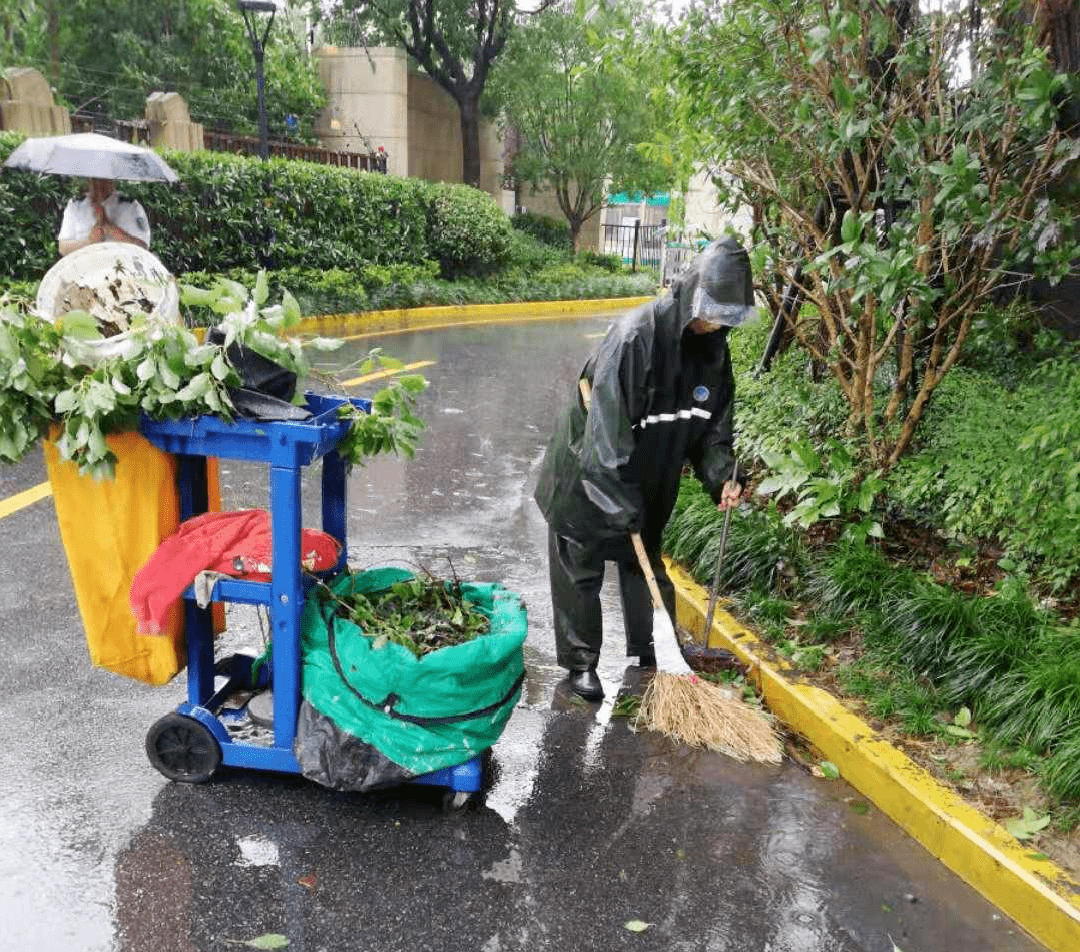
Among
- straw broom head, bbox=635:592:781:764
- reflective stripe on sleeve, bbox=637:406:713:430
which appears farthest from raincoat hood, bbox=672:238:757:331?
straw broom head, bbox=635:592:781:764

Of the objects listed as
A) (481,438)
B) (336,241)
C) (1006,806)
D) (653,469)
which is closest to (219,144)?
(336,241)

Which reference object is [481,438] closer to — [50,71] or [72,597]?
[72,597]

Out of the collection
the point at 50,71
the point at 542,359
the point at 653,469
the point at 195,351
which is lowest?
the point at 542,359

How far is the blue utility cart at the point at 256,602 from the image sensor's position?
2971mm

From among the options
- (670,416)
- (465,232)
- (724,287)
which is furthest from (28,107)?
(724,287)

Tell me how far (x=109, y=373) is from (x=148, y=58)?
68.5 feet

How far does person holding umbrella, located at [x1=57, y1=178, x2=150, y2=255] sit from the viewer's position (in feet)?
23.7

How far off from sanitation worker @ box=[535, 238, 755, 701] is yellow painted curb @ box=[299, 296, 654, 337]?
26.2ft

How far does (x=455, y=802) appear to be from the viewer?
3254 millimetres

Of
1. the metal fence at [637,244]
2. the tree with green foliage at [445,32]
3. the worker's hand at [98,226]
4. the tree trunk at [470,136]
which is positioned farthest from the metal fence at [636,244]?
the worker's hand at [98,226]

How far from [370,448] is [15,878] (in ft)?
5.34

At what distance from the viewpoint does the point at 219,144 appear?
17.0 metres

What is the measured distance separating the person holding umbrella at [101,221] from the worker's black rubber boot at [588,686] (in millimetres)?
4960

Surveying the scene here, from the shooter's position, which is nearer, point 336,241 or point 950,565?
point 950,565
